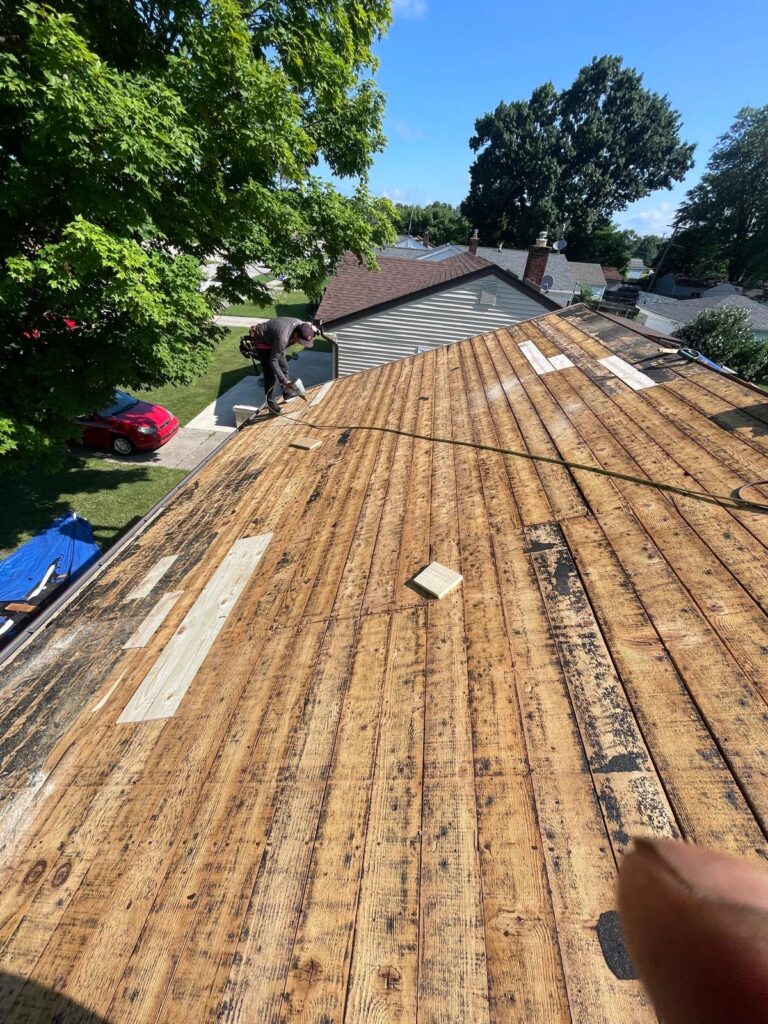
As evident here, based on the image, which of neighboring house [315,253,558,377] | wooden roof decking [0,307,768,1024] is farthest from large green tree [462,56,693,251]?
wooden roof decking [0,307,768,1024]

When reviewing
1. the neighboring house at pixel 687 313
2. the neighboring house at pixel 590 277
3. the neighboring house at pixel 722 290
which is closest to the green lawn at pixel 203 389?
the neighboring house at pixel 687 313

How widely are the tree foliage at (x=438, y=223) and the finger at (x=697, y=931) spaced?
7216 cm

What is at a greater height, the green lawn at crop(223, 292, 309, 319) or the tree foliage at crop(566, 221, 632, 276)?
the tree foliage at crop(566, 221, 632, 276)

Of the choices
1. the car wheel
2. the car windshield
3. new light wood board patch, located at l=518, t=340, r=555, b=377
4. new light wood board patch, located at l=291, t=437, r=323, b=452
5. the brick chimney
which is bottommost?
the car wheel

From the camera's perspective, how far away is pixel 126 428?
11883 millimetres

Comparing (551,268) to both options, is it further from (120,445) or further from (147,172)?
(147,172)

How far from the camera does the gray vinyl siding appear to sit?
1413cm

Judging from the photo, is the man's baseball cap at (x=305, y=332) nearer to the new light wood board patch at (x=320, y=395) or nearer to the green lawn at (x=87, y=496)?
the new light wood board patch at (x=320, y=395)

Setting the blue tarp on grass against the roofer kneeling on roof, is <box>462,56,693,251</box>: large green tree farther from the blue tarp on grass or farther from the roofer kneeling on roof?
the blue tarp on grass

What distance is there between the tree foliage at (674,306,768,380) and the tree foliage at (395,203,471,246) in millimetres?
46624

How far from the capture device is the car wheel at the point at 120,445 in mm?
12008

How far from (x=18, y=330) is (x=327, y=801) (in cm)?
817

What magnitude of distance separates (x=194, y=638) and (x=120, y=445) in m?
11.2

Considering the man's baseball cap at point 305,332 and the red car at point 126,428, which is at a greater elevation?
the man's baseball cap at point 305,332
